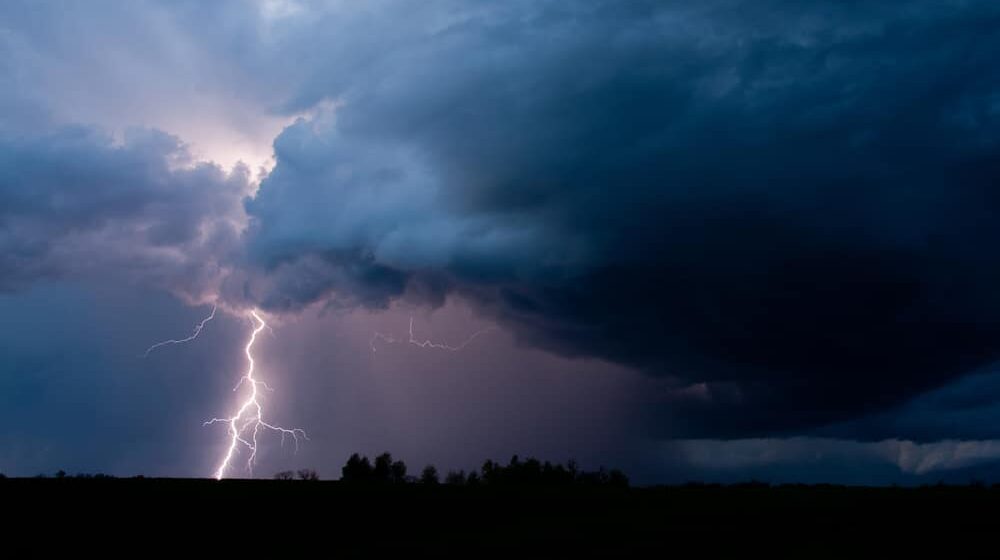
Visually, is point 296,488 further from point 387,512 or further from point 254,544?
point 254,544

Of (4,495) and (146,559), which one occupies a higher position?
(4,495)

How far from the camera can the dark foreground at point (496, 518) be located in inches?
1001

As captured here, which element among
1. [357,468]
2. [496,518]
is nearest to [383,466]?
[357,468]

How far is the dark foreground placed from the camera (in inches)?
1001

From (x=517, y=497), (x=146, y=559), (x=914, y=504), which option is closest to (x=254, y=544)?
(x=146, y=559)

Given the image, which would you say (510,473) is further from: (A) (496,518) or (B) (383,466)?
(A) (496,518)

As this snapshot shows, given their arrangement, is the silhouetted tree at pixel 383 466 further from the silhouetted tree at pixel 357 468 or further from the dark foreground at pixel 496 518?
the dark foreground at pixel 496 518

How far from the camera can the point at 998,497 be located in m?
35.4

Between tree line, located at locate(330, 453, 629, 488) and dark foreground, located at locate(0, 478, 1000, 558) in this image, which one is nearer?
dark foreground, located at locate(0, 478, 1000, 558)

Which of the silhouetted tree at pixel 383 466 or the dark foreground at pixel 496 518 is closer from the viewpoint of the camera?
the dark foreground at pixel 496 518

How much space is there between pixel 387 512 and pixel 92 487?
533 inches

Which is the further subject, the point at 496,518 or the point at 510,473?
the point at 510,473

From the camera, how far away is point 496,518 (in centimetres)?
3212

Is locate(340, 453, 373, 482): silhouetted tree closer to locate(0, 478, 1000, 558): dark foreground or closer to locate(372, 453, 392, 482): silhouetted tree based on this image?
locate(372, 453, 392, 482): silhouetted tree
